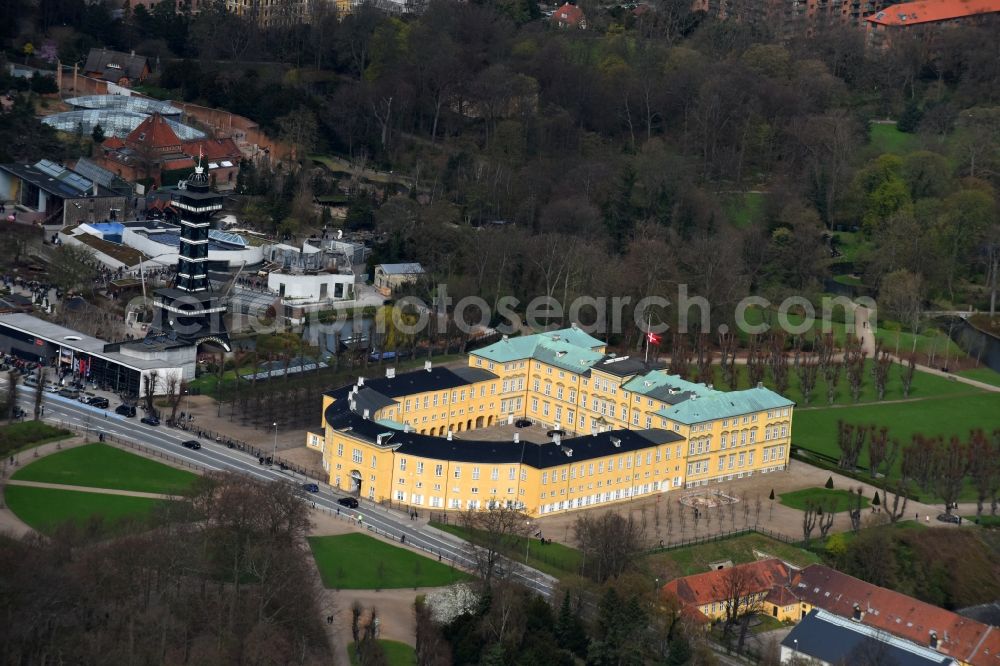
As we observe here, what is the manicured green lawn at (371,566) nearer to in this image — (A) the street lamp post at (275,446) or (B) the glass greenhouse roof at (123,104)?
(A) the street lamp post at (275,446)

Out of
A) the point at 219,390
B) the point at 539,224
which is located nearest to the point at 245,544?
the point at 219,390

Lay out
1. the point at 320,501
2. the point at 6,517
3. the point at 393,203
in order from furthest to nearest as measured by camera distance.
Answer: the point at 393,203, the point at 320,501, the point at 6,517

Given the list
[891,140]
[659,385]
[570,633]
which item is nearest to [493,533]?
[570,633]

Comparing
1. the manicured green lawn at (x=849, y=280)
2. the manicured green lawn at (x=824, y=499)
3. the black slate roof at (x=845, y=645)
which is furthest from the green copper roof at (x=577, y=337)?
the black slate roof at (x=845, y=645)

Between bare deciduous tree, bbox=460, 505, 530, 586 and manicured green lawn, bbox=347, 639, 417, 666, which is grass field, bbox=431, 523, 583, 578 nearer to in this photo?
bare deciduous tree, bbox=460, 505, 530, 586

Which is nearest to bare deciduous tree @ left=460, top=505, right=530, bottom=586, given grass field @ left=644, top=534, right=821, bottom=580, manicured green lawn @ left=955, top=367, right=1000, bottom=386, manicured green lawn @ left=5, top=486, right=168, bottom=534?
grass field @ left=644, top=534, right=821, bottom=580

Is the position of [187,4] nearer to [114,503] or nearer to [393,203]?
[393,203]

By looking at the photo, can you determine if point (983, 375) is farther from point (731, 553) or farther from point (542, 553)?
point (542, 553)

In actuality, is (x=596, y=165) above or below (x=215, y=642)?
above

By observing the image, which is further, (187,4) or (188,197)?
(187,4)
